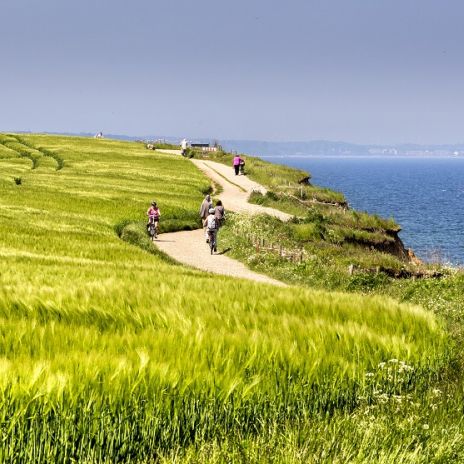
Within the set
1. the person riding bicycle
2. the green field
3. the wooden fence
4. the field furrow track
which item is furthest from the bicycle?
the field furrow track

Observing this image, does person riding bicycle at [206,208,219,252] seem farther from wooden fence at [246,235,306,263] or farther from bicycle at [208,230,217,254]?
wooden fence at [246,235,306,263]

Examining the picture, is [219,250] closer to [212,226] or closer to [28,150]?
[212,226]

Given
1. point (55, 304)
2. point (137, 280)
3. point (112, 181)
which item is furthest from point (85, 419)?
point (112, 181)

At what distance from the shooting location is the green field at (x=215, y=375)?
5666 mm

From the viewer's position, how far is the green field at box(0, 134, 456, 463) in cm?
567

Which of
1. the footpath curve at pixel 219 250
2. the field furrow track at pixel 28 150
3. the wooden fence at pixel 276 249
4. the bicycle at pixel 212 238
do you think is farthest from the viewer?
the field furrow track at pixel 28 150

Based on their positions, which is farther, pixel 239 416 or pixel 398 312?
pixel 398 312

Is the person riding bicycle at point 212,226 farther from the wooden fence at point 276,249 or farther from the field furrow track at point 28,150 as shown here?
the field furrow track at point 28,150

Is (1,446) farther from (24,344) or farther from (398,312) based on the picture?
(398,312)

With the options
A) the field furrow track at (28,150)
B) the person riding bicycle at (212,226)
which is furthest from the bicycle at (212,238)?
the field furrow track at (28,150)

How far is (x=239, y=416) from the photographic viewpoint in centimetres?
663

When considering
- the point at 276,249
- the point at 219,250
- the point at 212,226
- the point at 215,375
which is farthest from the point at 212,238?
the point at 215,375

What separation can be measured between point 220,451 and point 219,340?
2.03m

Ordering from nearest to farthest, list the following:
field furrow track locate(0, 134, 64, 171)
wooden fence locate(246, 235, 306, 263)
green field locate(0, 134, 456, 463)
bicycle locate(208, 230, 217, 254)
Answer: green field locate(0, 134, 456, 463), wooden fence locate(246, 235, 306, 263), bicycle locate(208, 230, 217, 254), field furrow track locate(0, 134, 64, 171)
